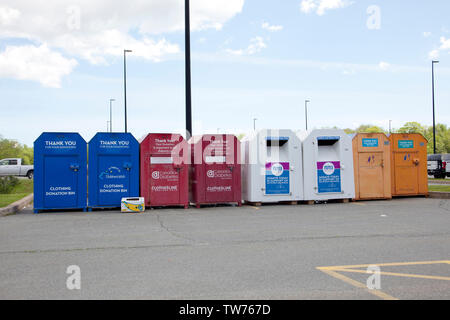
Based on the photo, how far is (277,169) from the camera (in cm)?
1139

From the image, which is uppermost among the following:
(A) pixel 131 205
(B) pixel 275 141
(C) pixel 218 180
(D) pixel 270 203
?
(B) pixel 275 141

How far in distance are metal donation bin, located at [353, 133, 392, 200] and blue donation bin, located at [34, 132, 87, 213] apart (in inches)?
285

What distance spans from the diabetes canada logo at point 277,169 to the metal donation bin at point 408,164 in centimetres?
365

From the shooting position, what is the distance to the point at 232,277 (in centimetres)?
422

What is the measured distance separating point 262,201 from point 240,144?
62.9 inches

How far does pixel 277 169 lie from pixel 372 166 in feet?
9.57

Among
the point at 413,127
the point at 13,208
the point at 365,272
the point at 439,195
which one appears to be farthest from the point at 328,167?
the point at 413,127

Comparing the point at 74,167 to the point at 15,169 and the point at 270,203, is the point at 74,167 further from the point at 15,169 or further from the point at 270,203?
the point at 15,169

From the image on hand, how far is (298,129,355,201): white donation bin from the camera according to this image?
38.2 ft

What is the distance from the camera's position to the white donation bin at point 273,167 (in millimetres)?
11281

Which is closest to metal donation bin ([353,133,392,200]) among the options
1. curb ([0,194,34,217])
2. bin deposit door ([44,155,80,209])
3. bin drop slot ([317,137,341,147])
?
bin drop slot ([317,137,341,147])

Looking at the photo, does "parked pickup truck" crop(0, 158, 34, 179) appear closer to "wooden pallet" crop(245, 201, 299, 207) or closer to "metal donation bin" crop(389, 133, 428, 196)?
"wooden pallet" crop(245, 201, 299, 207)

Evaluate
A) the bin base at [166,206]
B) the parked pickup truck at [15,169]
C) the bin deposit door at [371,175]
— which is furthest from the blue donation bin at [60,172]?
the parked pickup truck at [15,169]

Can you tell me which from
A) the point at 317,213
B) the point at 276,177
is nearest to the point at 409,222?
the point at 317,213
